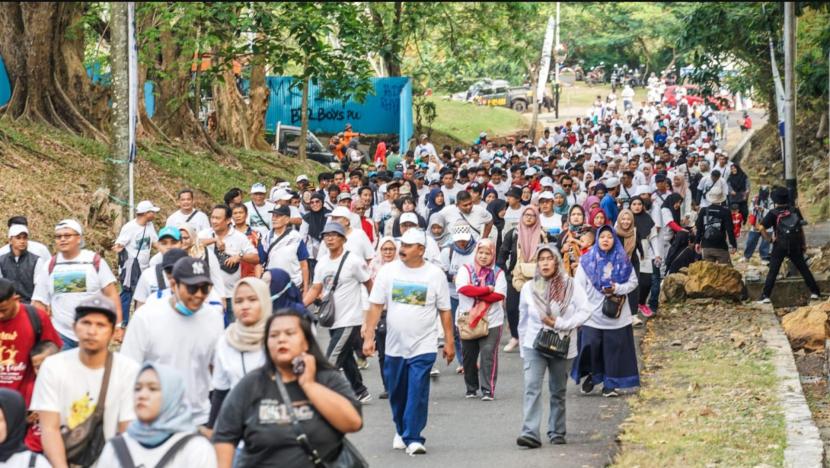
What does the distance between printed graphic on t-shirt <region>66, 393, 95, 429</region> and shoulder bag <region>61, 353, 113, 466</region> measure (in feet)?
0.05

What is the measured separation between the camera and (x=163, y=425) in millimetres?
5766

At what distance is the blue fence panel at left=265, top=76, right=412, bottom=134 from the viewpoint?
142ft

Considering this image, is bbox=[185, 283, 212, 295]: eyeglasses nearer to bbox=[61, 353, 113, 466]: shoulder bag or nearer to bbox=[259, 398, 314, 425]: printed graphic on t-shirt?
bbox=[61, 353, 113, 466]: shoulder bag

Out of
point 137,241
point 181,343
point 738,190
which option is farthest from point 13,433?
point 738,190

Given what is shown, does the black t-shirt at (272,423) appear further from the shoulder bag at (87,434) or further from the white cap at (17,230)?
the white cap at (17,230)

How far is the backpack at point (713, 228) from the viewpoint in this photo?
63.2 feet

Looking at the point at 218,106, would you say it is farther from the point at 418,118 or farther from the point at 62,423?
the point at 62,423

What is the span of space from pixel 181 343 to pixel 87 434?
112 cm

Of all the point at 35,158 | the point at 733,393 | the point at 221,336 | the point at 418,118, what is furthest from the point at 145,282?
the point at 418,118

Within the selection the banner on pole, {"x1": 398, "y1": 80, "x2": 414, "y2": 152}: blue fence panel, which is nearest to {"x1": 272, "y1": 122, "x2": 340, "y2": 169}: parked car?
{"x1": 398, "y1": 80, "x2": 414, "y2": 152}: blue fence panel

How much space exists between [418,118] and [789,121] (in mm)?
22718

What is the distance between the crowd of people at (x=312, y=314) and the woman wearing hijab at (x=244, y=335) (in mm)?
10

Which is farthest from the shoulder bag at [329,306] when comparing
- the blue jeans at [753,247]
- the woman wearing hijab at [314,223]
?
the blue jeans at [753,247]

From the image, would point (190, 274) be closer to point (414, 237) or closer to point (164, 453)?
point (164, 453)
